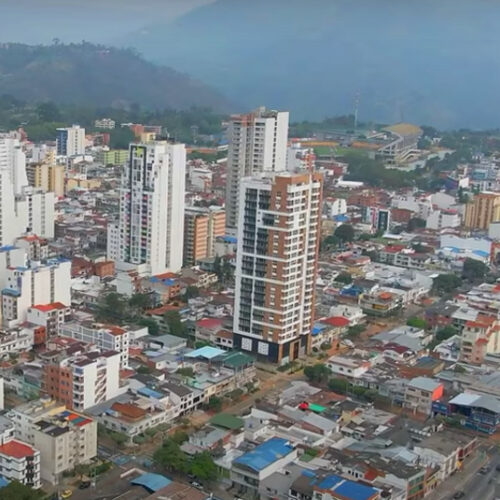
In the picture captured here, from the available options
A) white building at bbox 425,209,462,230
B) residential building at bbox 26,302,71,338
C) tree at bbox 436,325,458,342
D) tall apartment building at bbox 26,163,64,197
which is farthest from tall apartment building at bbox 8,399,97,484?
white building at bbox 425,209,462,230

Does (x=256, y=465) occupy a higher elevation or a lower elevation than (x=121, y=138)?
lower

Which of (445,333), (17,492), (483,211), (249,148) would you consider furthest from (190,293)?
(483,211)

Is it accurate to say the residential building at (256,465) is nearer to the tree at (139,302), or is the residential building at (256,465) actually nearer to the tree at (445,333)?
the tree at (445,333)

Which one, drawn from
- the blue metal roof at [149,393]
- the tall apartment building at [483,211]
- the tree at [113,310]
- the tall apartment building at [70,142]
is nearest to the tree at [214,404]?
the blue metal roof at [149,393]

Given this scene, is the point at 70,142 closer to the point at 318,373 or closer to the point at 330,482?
the point at 318,373

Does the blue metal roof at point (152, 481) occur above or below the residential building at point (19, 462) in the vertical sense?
below

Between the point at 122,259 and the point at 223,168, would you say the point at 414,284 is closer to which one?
the point at 122,259

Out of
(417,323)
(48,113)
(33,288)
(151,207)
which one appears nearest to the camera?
(33,288)

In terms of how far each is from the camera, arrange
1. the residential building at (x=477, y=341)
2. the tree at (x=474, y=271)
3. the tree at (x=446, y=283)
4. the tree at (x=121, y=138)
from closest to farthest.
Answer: the residential building at (x=477, y=341) → the tree at (x=446, y=283) → the tree at (x=474, y=271) → the tree at (x=121, y=138)
